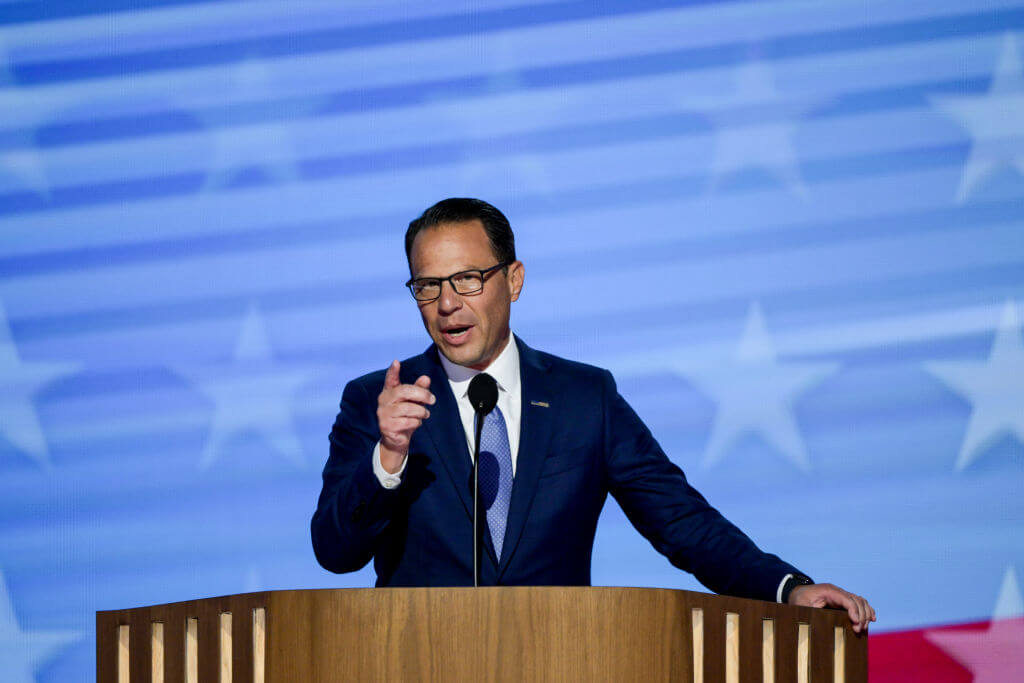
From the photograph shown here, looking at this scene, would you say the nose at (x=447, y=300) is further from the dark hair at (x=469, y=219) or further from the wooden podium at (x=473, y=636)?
the wooden podium at (x=473, y=636)

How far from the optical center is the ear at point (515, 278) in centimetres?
271

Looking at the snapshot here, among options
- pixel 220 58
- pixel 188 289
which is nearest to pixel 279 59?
pixel 220 58

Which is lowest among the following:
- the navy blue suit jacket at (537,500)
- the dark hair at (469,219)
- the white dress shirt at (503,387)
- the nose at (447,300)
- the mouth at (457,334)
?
the navy blue suit jacket at (537,500)

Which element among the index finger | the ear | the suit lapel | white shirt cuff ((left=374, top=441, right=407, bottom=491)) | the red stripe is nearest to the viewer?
the index finger

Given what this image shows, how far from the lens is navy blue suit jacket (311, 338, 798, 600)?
240 cm

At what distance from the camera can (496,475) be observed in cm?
253

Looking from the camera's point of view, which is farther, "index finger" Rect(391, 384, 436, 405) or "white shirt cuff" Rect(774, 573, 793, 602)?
"white shirt cuff" Rect(774, 573, 793, 602)

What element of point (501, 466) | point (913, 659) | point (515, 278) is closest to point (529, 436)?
point (501, 466)

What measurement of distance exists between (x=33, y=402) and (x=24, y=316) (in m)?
0.26

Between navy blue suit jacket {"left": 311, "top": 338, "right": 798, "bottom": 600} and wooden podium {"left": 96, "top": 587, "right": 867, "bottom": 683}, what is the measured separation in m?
0.31

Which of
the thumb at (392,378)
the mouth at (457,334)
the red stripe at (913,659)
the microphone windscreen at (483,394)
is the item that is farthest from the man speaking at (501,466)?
the red stripe at (913,659)

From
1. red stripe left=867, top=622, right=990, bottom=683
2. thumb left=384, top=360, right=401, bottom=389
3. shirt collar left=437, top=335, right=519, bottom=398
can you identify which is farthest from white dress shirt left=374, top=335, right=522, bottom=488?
red stripe left=867, top=622, right=990, bottom=683

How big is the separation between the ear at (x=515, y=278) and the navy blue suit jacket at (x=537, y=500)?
111 millimetres

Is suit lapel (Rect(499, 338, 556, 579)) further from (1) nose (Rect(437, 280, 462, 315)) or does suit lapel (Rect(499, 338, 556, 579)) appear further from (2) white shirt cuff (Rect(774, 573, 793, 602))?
(2) white shirt cuff (Rect(774, 573, 793, 602))
